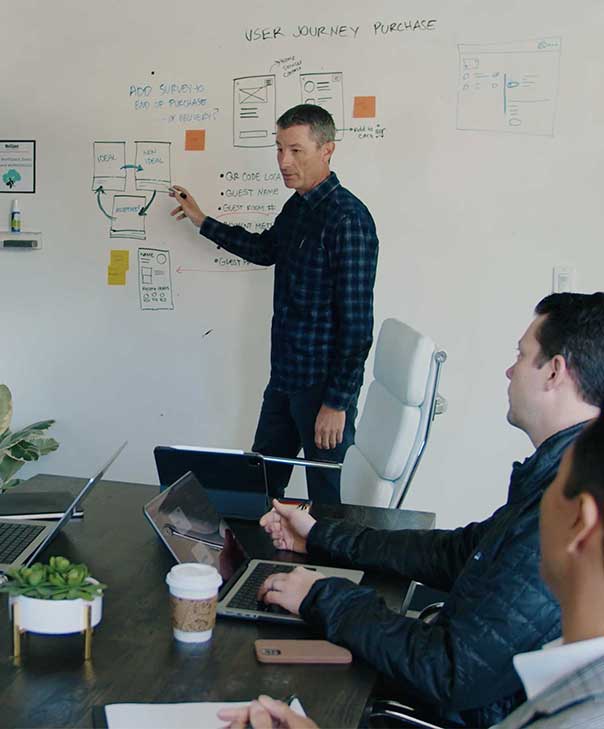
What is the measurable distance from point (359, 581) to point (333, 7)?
96.1 inches

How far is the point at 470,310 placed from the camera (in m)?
3.29

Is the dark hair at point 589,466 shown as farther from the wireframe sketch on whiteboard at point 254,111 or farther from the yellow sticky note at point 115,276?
the yellow sticky note at point 115,276

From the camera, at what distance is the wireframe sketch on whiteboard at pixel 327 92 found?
131 inches

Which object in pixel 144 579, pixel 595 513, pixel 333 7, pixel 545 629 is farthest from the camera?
pixel 333 7

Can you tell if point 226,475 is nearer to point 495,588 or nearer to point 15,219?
point 495,588

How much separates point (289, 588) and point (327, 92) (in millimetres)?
2387

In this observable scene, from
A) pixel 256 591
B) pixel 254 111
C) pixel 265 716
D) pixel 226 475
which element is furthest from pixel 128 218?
pixel 265 716

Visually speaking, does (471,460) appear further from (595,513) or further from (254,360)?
(595,513)

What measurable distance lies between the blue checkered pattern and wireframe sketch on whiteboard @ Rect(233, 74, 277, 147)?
495 millimetres

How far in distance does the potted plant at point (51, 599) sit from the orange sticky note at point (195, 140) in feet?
8.32

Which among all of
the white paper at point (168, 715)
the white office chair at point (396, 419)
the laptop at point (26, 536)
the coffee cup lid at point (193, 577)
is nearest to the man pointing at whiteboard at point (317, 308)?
the white office chair at point (396, 419)

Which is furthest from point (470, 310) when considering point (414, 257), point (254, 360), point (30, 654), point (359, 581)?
point (30, 654)

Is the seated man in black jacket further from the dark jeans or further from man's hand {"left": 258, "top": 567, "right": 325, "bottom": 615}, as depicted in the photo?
the dark jeans

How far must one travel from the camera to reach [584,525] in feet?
2.63
